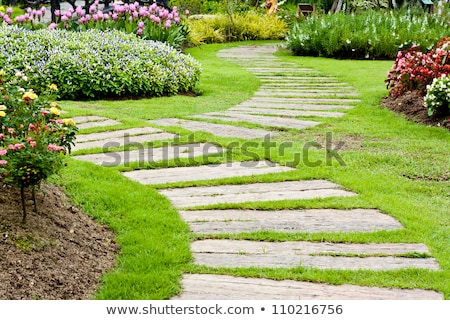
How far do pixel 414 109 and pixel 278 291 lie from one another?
16.0 feet

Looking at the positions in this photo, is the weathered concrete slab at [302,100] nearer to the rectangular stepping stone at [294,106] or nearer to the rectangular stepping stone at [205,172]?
the rectangular stepping stone at [294,106]

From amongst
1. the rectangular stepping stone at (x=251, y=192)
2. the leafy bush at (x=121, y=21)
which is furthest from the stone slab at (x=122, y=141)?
the leafy bush at (x=121, y=21)

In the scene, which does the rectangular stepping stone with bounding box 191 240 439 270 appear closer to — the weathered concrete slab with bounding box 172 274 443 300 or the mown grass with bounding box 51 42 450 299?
the mown grass with bounding box 51 42 450 299

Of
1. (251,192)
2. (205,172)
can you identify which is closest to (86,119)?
(205,172)

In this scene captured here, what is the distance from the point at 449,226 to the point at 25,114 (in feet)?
8.75

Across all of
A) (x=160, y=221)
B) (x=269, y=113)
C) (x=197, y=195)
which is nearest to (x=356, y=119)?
(x=269, y=113)

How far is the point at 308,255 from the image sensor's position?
12.0ft

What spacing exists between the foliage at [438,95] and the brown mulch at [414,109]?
0.34ft

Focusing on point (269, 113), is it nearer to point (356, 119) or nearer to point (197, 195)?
point (356, 119)

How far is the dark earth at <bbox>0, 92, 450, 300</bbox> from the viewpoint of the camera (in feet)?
10.4

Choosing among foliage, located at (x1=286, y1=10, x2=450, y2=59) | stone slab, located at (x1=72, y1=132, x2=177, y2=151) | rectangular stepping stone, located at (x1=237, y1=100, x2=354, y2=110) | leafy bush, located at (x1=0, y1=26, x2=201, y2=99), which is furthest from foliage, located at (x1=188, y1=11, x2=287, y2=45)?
stone slab, located at (x1=72, y1=132, x2=177, y2=151)

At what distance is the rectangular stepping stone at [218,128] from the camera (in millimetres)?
6398

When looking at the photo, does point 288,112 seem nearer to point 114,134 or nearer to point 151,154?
point 114,134

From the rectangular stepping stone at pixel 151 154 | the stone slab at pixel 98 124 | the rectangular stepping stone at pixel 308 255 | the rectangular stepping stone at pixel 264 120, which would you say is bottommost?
the rectangular stepping stone at pixel 264 120
